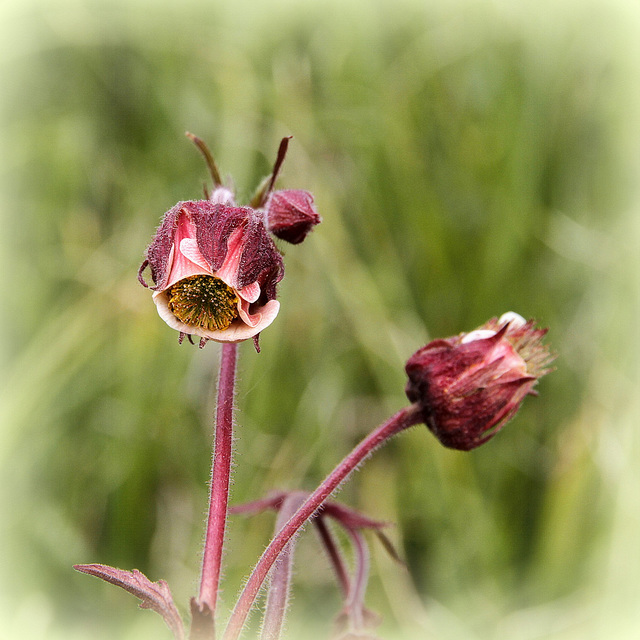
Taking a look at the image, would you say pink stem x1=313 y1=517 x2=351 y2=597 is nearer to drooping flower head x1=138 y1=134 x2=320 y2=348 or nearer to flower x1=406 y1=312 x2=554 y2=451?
flower x1=406 y1=312 x2=554 y2=451

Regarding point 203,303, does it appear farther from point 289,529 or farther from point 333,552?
point 333,552

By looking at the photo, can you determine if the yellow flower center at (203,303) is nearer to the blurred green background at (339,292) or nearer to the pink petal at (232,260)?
the pink petal at (232,260)

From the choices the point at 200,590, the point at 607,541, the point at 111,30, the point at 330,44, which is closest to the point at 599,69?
the point at 330,44

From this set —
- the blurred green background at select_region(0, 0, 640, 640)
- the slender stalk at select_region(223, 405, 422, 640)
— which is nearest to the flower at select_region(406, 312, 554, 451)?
the slender stalk at select_region(223, 405, 422, 640)

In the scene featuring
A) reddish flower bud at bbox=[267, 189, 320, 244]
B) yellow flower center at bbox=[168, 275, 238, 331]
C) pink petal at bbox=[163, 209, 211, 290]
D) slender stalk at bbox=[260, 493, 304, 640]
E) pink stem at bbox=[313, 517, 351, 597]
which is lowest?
slender stalk at bbox=[260, 493, 304, 640]

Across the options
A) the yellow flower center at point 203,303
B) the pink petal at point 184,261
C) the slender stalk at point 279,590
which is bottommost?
the slender stalk at point 279,590

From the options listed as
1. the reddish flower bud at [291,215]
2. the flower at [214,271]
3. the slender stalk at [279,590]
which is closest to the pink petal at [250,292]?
the flower at [214,271]

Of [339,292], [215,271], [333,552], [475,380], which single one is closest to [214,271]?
[215,271]

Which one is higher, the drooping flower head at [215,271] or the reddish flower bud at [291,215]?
the reddish flower bud at [291,215]
